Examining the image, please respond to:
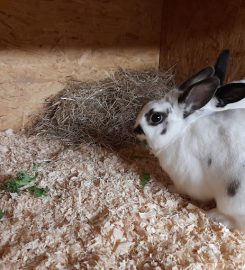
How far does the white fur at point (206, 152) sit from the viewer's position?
2084 mm

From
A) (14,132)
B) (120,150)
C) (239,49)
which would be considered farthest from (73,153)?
(239,49)

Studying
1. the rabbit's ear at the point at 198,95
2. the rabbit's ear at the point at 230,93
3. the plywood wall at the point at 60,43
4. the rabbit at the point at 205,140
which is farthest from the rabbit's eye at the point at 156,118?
the plywood wall at the point at 60,43

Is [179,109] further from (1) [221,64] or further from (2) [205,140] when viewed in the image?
(1) [221,64]

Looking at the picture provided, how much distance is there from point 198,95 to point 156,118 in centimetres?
30

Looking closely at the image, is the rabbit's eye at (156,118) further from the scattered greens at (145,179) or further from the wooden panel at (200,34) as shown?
the wooden panel at (200,34)

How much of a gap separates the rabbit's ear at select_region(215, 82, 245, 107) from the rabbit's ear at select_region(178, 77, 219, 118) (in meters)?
0.11

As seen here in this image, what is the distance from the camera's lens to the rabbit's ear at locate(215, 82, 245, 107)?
2.11 metres

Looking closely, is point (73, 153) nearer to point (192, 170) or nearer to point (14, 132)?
point (14, 132)

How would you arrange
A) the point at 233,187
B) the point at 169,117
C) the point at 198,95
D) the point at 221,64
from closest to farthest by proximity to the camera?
the point at 233,187
the point at 198,95
the point at 169,117
the point at 221,64

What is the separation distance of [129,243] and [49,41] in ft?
6.49

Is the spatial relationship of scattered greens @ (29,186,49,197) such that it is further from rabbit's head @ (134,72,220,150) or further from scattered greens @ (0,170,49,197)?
rabbit's head @ (134,72,220,150)

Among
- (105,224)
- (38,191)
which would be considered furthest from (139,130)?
(38,191)

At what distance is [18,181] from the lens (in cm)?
251

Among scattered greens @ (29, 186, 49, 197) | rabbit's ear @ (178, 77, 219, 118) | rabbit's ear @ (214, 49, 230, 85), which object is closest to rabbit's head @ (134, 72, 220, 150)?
rabbit's ear @ (178, 77, 219, 118)
